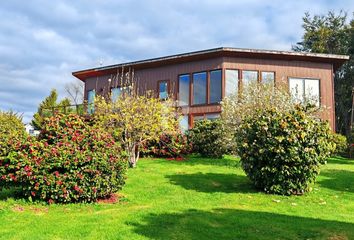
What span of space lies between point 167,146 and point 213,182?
5699 millimetres

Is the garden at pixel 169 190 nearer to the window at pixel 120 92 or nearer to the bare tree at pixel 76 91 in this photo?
the window at pixel 120 92

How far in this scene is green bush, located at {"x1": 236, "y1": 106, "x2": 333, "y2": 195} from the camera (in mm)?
10023

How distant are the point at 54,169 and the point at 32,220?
5.43ft

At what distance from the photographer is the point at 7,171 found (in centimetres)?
888

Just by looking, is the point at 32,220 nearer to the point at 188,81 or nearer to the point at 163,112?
the point at 163,112

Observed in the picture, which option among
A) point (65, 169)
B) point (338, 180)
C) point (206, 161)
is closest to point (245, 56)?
point (206, 161)

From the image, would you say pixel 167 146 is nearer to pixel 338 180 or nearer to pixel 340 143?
pixel 338 180

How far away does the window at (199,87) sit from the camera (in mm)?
23703

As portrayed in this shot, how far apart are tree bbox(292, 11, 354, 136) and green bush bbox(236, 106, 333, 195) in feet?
85.5

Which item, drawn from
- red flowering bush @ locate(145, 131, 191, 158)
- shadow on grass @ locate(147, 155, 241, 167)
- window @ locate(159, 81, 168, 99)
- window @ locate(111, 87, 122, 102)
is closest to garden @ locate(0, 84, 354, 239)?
shadow on grass @ locate(147, 155, 241, 167)

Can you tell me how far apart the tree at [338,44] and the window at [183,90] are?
17.4 metres

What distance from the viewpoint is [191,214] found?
7797 millimetres

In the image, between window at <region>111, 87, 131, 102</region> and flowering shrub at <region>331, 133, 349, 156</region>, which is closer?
window at <region>111, 87, 131, 102</region>

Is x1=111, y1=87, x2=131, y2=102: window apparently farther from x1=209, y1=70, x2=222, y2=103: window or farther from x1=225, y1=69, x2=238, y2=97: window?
x1=225, y1=69, x2=238, y2=97: window
